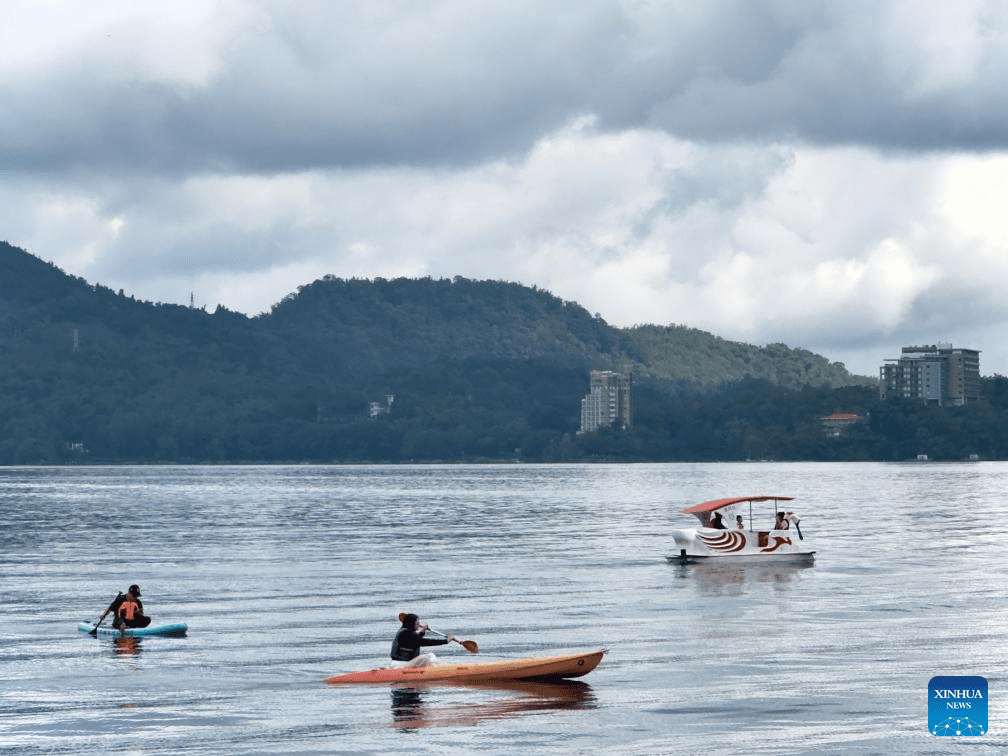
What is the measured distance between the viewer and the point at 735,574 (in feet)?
290

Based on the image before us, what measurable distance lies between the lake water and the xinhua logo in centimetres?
38

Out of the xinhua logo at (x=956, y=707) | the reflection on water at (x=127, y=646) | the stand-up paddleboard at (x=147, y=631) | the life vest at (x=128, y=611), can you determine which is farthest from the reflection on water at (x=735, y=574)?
the xinhua logo at (x=956, y=707)

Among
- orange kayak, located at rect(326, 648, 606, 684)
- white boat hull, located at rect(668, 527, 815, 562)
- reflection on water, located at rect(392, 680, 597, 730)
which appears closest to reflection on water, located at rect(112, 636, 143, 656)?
orange kayak, located at rect(326, 648, 606, 684)

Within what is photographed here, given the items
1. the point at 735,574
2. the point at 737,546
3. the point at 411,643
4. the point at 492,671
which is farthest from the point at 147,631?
the point at 737,546

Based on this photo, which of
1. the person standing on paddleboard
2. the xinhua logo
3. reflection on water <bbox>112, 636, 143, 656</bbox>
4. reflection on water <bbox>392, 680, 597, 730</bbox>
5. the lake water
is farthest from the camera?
reflection on water <bbox>112, 636, 143, 656</bbox>

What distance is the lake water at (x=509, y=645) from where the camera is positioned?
4156cm

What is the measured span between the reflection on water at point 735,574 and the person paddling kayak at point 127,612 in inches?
1094

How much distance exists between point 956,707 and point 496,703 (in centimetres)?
1255

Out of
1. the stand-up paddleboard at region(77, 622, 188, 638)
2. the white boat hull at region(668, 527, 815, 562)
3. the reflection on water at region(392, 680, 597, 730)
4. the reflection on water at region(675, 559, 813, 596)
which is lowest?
the reflection on water at region(392, 680, 597, 730)

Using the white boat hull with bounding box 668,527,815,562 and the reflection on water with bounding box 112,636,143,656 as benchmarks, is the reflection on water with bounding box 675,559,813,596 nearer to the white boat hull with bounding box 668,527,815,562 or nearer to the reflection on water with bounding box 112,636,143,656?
the white boat hull with bounding box 668,527,815,562

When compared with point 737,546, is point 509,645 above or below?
below

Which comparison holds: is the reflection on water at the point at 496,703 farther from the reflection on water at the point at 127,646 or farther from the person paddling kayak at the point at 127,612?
the person paddling kayak at the point at 127,612

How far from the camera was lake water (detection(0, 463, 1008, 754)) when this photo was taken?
136 ft

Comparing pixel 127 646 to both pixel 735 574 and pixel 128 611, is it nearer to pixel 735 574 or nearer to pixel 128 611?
pixel 128 611
